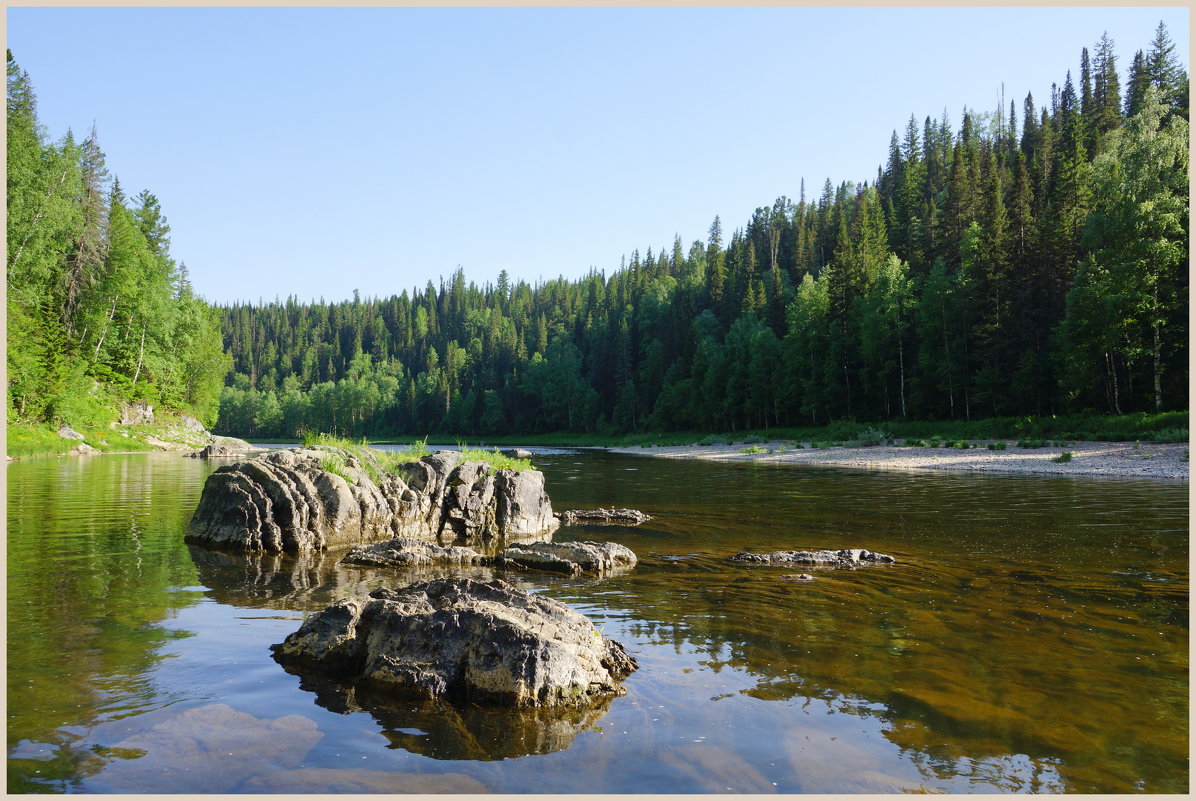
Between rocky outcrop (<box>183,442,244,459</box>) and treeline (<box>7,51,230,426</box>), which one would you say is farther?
rocky outcrop (<box>183,442,244,459</box>)

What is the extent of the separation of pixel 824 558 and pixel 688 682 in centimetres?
694

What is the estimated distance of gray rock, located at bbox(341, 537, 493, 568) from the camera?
12.9m

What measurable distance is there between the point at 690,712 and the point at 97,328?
61.3 meters

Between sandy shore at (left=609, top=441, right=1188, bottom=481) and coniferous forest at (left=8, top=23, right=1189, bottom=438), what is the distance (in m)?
8.03

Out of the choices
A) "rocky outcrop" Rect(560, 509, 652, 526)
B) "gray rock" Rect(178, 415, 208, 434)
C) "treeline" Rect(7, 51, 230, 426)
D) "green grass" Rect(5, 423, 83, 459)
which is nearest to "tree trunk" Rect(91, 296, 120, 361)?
"treeline" Rect(7, 51, 230, 426)

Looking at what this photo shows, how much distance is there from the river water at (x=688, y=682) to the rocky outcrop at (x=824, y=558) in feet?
1.71

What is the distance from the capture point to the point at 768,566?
12.8 meters

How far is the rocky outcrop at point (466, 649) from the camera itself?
21.3 ft

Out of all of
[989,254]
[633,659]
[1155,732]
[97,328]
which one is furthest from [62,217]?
[989,254]

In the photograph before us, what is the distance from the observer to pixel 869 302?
67625 mm

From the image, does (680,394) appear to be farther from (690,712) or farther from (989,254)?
(690,712)

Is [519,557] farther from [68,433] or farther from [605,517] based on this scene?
[68,433]

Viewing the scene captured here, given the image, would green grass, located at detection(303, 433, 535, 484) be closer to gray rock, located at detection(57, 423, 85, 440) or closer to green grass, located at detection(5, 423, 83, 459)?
green grass, located at detection(5, 423, 83, 459)

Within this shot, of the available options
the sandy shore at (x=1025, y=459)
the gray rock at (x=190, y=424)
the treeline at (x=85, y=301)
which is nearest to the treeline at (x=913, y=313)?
the sandy shore at (x=1025, y=459)
